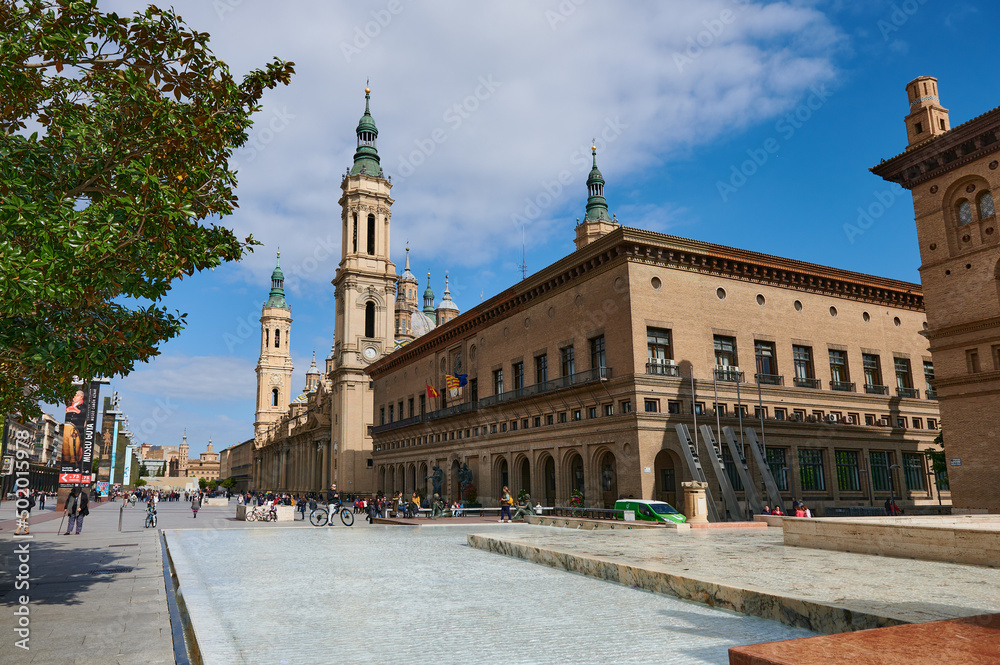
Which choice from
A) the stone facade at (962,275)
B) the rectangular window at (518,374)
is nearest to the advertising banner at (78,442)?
the rectangular window at (518,374)

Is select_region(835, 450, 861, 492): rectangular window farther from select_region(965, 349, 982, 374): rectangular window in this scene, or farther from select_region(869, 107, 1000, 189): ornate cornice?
select_region(869, 107, 1000, 189): ornate cornice

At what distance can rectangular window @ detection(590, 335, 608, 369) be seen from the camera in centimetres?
3684

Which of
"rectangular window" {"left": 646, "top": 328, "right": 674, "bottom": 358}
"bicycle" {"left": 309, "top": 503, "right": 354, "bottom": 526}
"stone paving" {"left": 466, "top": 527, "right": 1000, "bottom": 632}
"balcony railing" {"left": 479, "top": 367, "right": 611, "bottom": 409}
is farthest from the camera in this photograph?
"balcony railing" {"left": 479, "top": 367, "right": 611, "bottom": 409}

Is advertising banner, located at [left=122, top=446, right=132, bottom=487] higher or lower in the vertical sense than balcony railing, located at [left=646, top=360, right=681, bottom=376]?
lower

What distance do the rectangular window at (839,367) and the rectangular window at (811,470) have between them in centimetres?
505

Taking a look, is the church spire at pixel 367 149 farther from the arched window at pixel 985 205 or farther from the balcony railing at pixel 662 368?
the arched window at pixel 985 205

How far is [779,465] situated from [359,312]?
5604 cm

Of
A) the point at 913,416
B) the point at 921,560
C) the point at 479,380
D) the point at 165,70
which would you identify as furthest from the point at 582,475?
the point at 165,70

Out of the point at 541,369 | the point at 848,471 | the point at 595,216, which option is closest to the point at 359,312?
the point at 595,216

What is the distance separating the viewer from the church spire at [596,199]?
73.1 meters

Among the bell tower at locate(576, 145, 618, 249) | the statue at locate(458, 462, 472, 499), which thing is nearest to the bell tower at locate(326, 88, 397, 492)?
the bell tower at locate(576, 145, 618, 249)

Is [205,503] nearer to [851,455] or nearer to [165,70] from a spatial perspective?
[851,455]

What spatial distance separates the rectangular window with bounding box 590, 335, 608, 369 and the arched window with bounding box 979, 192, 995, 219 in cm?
1777

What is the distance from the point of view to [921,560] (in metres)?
13.1
